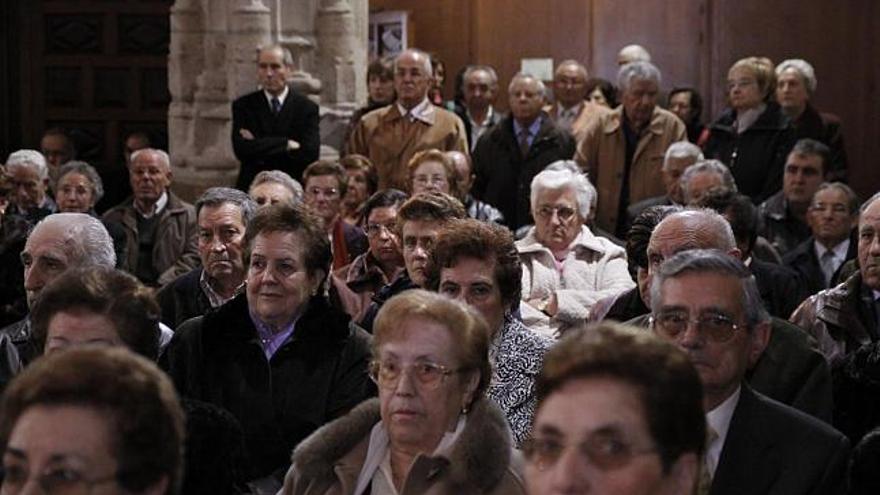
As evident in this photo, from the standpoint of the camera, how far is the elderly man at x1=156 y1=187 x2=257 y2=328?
6.08 m

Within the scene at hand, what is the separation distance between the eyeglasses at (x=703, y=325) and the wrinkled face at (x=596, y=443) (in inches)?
53.9

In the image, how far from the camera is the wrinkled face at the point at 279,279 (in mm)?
4852

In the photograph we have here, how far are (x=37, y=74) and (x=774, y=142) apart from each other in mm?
5729

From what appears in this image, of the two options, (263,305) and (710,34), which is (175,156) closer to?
(710,34)

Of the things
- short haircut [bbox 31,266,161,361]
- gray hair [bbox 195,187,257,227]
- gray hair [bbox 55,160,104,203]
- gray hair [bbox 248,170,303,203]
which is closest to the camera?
short haircut [bbox 31,266,161,361]

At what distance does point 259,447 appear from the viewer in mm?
4648

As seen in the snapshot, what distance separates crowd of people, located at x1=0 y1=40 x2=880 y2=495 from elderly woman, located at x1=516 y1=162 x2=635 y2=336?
0.01 meters

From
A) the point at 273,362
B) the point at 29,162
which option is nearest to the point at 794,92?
the point at 29,162

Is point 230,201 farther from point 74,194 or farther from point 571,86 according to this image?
point 571,86

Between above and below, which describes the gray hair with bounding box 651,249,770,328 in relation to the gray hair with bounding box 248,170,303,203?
above

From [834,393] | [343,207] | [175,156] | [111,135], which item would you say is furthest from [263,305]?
[111,135]

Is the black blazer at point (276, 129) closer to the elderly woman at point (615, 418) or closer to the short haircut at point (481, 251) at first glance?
the short haircut at point (481, 251)

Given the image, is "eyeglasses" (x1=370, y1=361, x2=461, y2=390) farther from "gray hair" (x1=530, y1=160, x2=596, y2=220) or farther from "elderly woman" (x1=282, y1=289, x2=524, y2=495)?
"gray hair" (x1=530, y1=160, x2=596, y2=220)

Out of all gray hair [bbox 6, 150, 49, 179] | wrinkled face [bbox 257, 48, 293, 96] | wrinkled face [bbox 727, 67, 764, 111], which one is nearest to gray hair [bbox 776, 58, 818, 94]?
wrinkled face [bbox 727, 67, 764, 111]
